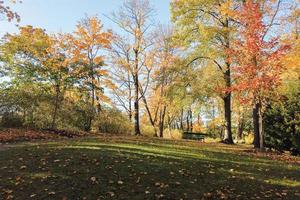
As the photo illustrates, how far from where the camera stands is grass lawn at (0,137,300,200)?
6418 millimetres

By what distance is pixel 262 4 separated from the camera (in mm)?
17859

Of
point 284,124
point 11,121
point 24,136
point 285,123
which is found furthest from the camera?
point 11,121

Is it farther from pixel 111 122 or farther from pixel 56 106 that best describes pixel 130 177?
pixel 111 122

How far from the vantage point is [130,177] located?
24.1 feet

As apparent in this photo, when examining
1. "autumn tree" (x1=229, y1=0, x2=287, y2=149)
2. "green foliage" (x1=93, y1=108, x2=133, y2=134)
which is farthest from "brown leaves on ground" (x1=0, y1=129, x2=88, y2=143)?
"autumn tree" (x1=229, y1=0, x2=287, y2=149)

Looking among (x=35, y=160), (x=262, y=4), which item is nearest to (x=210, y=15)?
(x=262, y=4)

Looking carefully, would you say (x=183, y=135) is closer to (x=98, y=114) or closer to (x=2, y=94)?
(x=98, y=114)

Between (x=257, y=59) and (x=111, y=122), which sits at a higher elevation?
(x=257, y=59)

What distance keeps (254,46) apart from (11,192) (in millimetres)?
11318

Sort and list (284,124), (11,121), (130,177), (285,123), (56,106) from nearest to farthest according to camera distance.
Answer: (130,177), (285,123), (284,124), (11,121), (56,106)

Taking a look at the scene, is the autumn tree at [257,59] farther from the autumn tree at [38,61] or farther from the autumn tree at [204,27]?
the autumn tree at [38,61]

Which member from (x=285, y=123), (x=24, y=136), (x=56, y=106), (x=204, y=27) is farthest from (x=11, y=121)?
(x=285, y=123)

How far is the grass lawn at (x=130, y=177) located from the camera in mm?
6418

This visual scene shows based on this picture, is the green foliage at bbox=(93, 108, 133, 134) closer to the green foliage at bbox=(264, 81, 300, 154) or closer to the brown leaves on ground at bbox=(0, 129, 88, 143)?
the brown leaves on ground at bbox=(0, 129, 88, 143)
